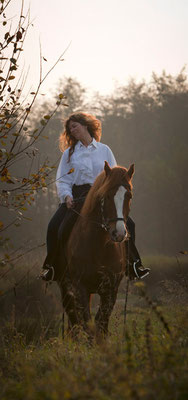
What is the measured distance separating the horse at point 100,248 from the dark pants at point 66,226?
0.66 ft

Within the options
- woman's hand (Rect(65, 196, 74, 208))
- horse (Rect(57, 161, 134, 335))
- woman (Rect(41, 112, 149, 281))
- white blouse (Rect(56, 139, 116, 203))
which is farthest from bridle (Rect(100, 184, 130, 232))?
white blouse (Rect(56, 139, 116, 203))

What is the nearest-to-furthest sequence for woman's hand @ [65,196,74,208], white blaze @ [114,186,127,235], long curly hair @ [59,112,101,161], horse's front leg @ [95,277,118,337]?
white blaze @ [114,186,127,235] → horse's front leg @ [95,277,118,337] → woman's hand @ [65,196,74,208] → long curly hair @ [59,112,101,161]

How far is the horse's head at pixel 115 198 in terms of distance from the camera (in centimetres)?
630

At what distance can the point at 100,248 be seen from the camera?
6.85 meters

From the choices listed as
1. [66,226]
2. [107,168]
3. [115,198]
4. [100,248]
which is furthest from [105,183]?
[66,226]

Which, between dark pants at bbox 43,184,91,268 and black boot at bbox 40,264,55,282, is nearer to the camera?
dark pants at bbox 43,184,91,268

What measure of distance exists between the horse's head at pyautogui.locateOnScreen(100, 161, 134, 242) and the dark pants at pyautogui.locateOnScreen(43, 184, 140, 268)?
0.77 metres

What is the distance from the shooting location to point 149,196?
36750 millimetres

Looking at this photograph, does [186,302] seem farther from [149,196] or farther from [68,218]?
[149,196]

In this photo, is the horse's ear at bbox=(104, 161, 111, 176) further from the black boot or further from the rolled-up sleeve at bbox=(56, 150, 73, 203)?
the black boot

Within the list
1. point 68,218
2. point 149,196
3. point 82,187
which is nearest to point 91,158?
point 82,187

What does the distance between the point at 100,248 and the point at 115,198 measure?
2.55 feet

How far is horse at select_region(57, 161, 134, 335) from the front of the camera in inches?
256

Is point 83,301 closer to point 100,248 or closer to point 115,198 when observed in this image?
point 100,248
